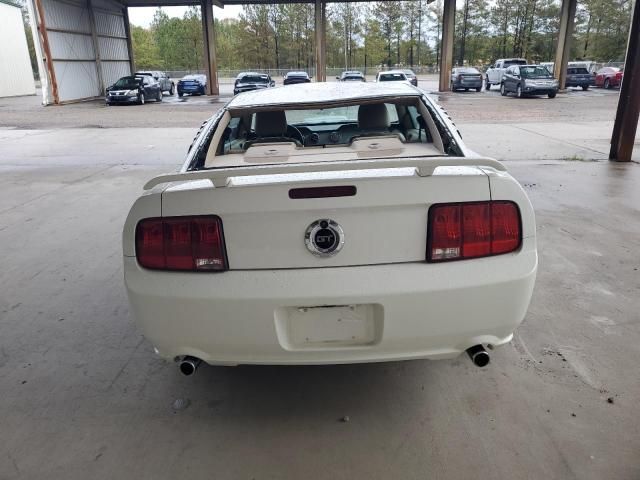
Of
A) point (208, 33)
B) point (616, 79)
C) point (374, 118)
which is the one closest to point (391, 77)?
point (208, 33)

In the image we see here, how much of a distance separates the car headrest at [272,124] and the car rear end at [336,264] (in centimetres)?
162

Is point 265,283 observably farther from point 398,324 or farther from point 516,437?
point 516,437

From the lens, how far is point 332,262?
81.0 inches

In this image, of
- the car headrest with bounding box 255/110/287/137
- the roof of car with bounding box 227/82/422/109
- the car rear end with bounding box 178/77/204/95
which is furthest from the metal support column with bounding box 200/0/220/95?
the car headrest with bounding box 255/110/287/137

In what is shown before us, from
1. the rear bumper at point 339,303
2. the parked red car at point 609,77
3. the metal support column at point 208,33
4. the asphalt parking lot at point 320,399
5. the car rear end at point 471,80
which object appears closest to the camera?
the rear bumper at point 339,303

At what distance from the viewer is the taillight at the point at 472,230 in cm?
207

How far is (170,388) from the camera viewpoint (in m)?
2.71

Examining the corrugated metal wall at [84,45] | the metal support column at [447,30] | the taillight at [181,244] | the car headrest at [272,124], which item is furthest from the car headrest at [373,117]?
the metal support column at [447,30]

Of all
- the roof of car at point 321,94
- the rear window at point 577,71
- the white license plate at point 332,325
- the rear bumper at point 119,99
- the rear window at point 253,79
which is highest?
the roof of car at point 321,94

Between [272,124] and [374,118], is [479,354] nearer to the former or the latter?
[374,118]

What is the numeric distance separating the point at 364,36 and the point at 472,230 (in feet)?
240

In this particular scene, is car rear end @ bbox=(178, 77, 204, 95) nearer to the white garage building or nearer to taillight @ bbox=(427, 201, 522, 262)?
the white garage building

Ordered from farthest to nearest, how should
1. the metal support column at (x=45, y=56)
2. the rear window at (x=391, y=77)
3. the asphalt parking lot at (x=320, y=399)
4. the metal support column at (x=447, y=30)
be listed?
the metal support column at (x=447, y=30) < the rear window at (x=391, y=77) < the metal support column at (x=45, y=56) < the asphalt parking lot at (x=320, y=399)

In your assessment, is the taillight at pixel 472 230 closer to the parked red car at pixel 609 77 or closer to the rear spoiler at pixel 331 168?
the rear spoiler at pixel 331 168
